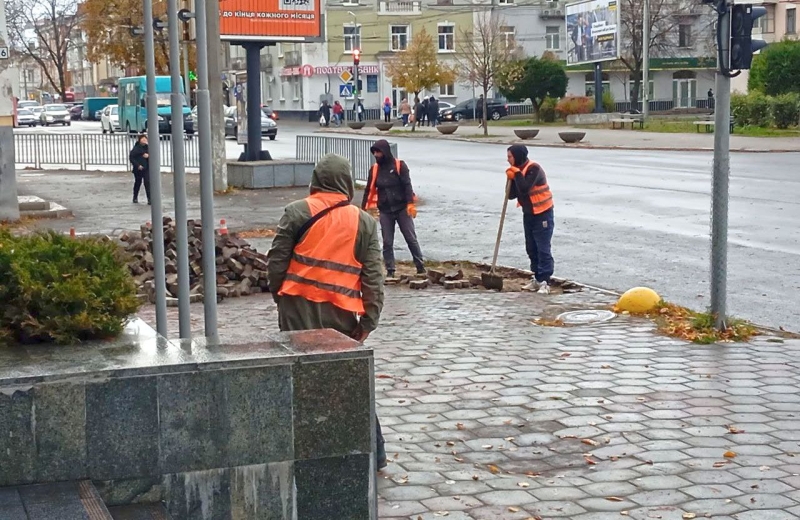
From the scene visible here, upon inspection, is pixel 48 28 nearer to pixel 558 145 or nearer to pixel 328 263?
pixel 558 145

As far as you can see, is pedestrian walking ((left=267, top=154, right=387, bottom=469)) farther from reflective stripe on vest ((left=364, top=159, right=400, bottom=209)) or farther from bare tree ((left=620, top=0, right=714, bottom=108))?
bare tree ((left=620, top=0, right=714, bottom=108))

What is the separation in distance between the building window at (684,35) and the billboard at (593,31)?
18203mm

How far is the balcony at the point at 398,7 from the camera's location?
79.3 metres

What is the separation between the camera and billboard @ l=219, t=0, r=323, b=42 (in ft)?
87.6

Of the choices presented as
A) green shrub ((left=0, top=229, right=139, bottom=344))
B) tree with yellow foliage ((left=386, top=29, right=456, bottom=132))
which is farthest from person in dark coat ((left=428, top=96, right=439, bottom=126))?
green shrub ((left=0, top=229, right=139, bottom=344))

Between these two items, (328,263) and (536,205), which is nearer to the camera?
(328,263)

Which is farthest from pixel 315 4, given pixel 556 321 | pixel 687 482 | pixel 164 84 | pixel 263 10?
pixel 164 84

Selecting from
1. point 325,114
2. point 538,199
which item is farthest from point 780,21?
point 538,199

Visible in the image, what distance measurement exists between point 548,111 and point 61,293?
58957mm

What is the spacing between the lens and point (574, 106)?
204 ft

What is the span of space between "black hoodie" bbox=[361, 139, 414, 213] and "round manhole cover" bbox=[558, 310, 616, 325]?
11.1 feet

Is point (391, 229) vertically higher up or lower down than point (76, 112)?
lower down

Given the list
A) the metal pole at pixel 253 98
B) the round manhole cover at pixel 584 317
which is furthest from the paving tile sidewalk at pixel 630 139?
the round manhole cover at pixel 584 317

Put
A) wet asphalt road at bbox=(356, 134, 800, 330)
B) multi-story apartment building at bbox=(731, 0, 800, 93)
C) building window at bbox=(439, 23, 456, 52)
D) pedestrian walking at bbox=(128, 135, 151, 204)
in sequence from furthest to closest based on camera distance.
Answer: building window at bbox=(439, 23, 456, 52), multi-story apartment building at bbox=(731, 0, 800, 93), pedestrian walking at bbox=(128, 135, 151, 204), wet asphalt road at bbox=(356, 134, 800, 330)
